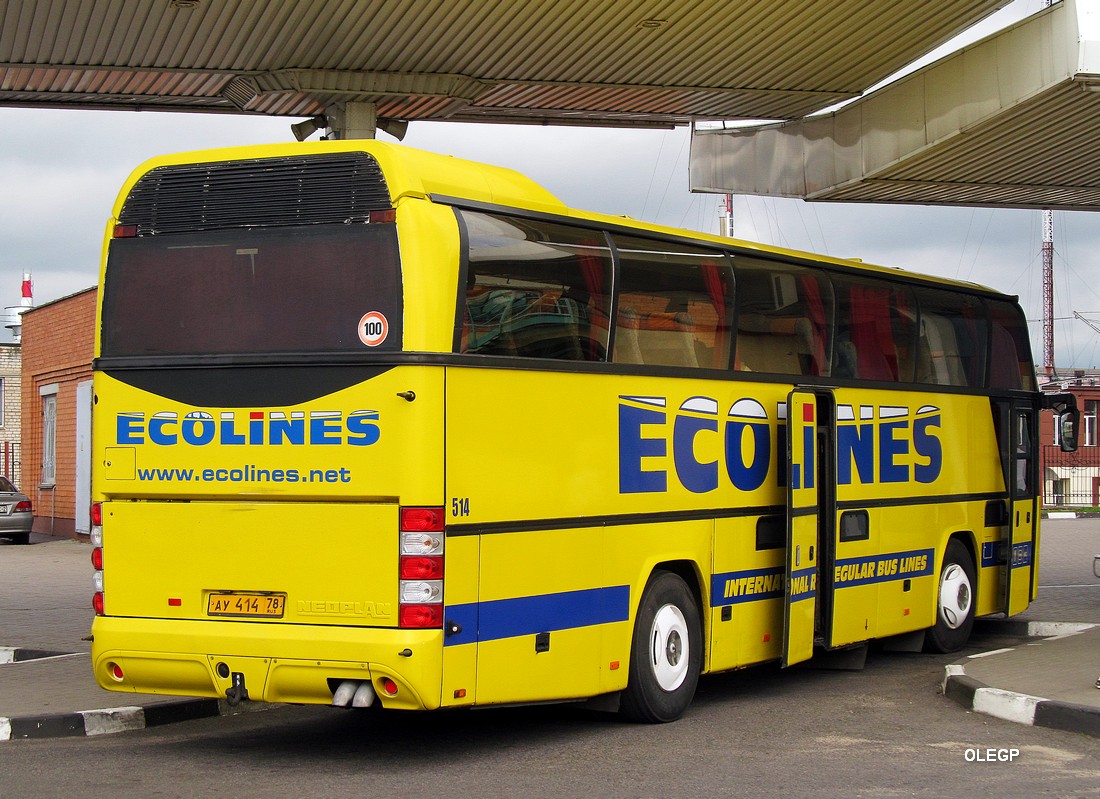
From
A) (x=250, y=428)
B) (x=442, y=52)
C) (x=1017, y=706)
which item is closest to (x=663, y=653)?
(x=1017, y=706)

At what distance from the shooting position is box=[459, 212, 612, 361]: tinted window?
859cm

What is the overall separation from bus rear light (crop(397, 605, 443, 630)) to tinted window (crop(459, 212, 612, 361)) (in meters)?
1.46

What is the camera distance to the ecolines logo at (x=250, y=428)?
27.3ft

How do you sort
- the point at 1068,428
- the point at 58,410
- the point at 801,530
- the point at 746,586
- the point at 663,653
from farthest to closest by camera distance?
the point at 58,410 < the point at 1068,428 < the point at 801,530 < the point at 746,586 < the point at 663,653

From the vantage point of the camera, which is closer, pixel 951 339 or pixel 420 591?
pixel 420 591

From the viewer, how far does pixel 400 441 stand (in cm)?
819

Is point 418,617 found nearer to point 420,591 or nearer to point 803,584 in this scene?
point 420,591

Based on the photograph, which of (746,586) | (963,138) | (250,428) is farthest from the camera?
(963,138)

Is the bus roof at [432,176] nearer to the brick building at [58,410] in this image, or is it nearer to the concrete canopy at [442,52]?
the concrete canopy at [442,52]

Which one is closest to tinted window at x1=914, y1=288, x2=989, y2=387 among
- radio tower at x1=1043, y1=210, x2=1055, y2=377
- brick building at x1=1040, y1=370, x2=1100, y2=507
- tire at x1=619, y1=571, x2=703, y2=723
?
tire at x1=619, y1=571, x2=703, y2=723

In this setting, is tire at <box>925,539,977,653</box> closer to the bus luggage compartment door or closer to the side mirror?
the side mirror

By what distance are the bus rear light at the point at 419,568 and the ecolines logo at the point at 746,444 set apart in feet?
6.17

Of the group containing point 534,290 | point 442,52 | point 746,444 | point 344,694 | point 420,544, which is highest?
point 442,52

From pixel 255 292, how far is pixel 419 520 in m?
1.69
